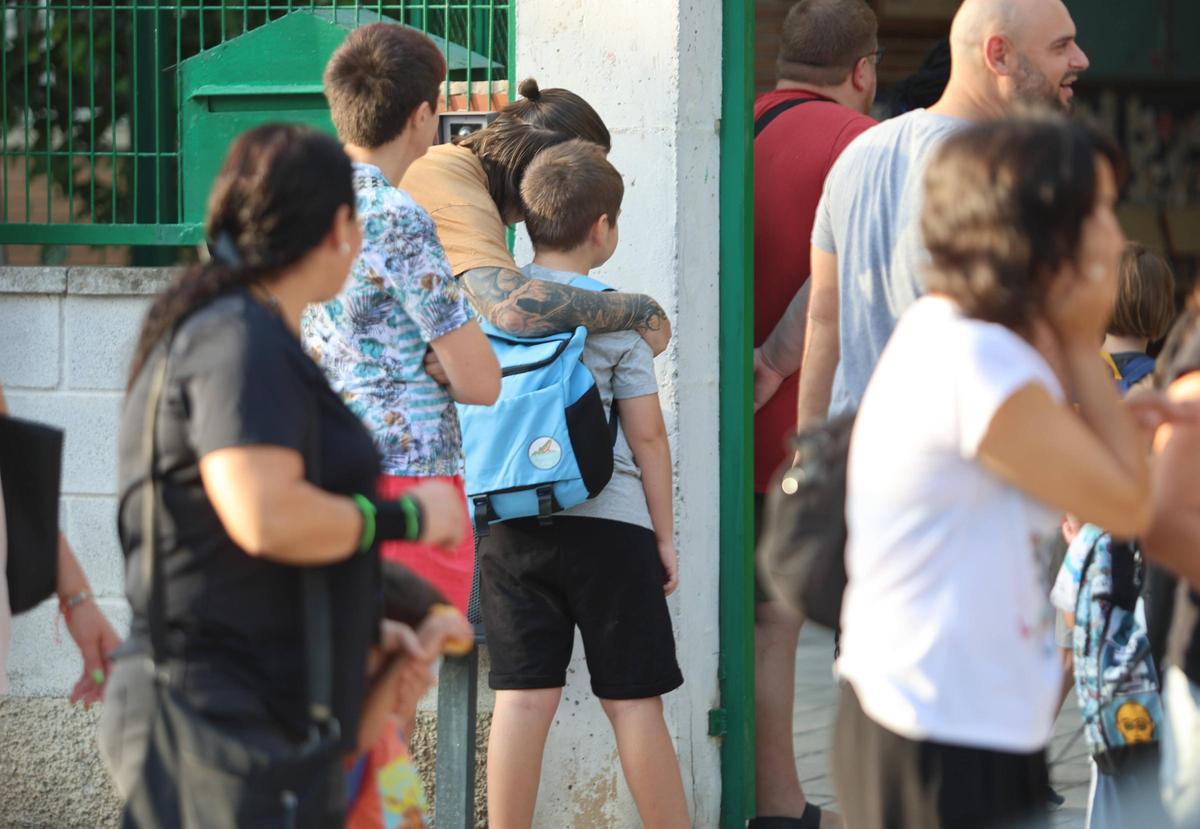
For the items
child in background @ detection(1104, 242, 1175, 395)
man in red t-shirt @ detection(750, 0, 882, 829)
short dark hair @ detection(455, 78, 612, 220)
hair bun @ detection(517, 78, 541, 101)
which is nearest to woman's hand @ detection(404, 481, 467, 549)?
short dark hair @ detection(455, 78, 612, 220)

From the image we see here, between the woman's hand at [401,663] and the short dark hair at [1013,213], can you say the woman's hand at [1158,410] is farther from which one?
the woman's hand at [401,663]

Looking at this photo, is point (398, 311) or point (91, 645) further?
point (398, 311)

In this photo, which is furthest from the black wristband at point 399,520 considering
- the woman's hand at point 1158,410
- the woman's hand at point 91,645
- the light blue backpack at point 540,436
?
the light blue backpack at point 540,436

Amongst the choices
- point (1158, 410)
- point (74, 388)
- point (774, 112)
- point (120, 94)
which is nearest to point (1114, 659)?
point (1158, 410)

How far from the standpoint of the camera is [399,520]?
8.48ft

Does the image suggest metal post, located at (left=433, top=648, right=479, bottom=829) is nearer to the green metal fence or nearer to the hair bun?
the hair bun

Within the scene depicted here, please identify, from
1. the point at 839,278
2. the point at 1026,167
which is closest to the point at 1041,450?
the point at 1026,167

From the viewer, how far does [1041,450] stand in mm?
2322

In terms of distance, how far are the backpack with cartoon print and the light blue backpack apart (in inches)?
42.2

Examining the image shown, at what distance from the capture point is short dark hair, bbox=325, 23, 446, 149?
3.72m

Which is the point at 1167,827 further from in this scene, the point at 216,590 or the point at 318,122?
the point at 318,122

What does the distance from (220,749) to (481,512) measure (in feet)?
5.17

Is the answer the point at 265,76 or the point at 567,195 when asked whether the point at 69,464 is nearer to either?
the point at 265,76

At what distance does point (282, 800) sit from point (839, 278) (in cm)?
188
